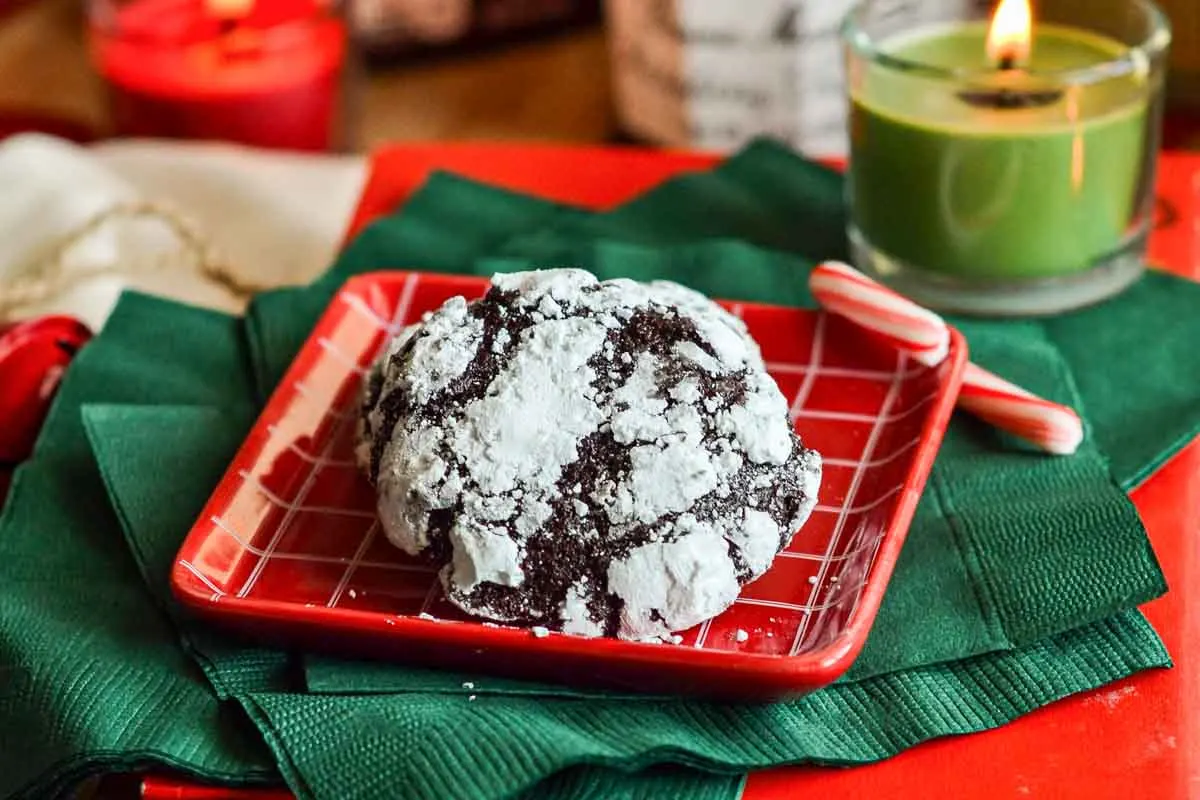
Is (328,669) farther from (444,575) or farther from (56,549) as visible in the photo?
(56,549)

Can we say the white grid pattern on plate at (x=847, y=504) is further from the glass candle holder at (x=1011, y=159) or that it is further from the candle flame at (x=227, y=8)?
the candle flame at (x=227, y=8)

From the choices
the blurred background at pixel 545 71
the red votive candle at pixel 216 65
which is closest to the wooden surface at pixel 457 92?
the blurred background at pixel 545 71

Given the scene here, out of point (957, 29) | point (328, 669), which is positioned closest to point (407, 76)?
point (957, 29)

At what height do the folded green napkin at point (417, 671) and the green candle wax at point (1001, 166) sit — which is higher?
the green candle wax at point (1001, 166)

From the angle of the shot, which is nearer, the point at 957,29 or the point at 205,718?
the point at 205,718

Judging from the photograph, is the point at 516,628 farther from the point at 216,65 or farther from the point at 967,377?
the point at 216,65

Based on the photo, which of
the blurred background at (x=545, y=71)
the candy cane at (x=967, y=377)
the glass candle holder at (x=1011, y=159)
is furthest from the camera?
the blurred background at (x=545, y=71)

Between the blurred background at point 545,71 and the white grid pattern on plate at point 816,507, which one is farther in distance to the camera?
the blurred background at point 545,71
